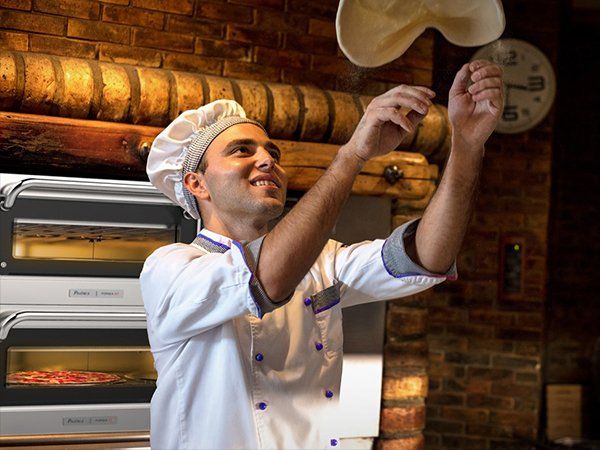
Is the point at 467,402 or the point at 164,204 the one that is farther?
the point at 467,402

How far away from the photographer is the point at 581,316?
6094 millimetres

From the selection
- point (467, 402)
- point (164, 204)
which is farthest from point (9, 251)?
point (467, 402)

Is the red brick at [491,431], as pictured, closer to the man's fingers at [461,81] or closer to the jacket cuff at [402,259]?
the jacket cuff at [402,259]

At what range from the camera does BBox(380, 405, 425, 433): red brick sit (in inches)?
118

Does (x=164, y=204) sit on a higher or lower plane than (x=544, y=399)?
higher

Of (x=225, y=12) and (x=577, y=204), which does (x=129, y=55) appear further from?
(x=577, y=204)

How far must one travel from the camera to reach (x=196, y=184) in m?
2.05

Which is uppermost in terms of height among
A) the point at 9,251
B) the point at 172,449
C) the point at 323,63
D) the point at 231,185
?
the point at 323,63

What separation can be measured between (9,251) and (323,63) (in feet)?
4.10

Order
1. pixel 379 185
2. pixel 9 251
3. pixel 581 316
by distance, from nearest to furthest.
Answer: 1. pixel 9 251
2. pixel 379 185
3. pixel 581 316

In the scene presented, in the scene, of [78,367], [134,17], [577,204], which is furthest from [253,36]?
[577,204]

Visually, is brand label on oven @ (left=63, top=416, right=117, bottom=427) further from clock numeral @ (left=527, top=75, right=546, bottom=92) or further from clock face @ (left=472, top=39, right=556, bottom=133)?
clock numeral @ (left=527, top=75, right=546, bottom=92)

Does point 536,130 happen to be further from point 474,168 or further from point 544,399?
point 474,168

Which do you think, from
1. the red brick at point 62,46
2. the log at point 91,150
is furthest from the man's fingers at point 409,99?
the red brick at point 62,46
